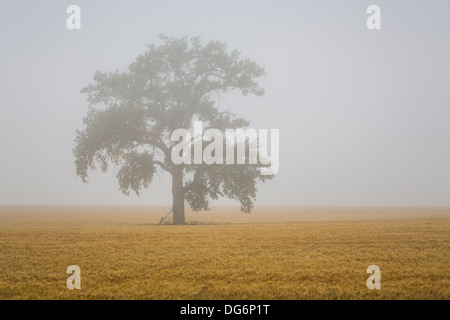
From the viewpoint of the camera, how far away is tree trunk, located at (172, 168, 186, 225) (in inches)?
1046

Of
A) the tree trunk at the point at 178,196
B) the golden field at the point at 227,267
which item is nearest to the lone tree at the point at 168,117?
the tree trunk at the point at 178,196

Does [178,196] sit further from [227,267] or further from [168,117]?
[227,267]

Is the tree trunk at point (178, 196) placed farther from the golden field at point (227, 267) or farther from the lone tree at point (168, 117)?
the golden field at point (227, 267)

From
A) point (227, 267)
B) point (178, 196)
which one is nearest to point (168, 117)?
point (178, 196)

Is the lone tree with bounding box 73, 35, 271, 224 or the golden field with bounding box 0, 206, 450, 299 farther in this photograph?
the lone tree with bounding box 73, 35, 271, 224

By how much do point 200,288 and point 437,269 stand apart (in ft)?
17.6

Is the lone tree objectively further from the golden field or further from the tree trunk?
the golden field

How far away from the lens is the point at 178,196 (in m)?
26.6

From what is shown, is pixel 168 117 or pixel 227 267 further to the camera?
pixel 168 117

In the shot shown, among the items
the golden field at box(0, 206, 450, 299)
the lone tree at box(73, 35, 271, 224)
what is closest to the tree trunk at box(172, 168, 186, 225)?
the lone tree at box(73, 35, 271, 224)

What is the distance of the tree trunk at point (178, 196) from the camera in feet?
87.1

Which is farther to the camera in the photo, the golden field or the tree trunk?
the tree trunk

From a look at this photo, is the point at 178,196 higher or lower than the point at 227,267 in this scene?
higher
